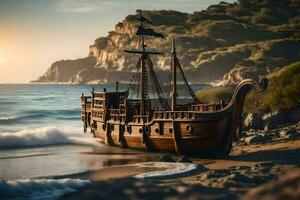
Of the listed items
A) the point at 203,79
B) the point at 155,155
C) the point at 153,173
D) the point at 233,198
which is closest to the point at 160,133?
the point at 155,155

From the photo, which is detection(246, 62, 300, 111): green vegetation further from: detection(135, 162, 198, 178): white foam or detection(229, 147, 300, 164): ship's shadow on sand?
detection(135, 162, 198, 178): white foam

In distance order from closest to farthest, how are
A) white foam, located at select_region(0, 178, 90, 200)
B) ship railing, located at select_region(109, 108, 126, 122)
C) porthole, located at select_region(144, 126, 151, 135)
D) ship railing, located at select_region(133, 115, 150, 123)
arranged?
white foam, located at select_region(0, 178, 90, 200), porthole, located at select_region(144, 126, 151, 135), ship railing, located at select_region(133, 115, 150, 123), ship railing, located at select_region(109, 108, 126, 122)

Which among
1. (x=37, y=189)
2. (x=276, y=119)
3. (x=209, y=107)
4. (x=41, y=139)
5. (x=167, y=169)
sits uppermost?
(x=209, y=107)

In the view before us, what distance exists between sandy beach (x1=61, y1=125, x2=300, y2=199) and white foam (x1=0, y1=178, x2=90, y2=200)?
60cm

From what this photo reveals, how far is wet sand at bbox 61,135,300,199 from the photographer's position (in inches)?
613

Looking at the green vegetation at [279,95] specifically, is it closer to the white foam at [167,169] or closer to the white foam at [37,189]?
the white foam at [167,169]

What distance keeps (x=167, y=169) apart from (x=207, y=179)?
4.04 metres

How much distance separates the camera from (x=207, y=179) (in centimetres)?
1800

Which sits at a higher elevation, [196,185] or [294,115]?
[294,115]

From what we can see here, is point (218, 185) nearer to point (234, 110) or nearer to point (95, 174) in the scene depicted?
point (95, 174)

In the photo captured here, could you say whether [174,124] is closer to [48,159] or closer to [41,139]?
[48,159]

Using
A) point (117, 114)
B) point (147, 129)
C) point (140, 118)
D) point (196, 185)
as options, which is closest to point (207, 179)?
point (196, 185)

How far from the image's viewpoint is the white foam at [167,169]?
65.8 feet

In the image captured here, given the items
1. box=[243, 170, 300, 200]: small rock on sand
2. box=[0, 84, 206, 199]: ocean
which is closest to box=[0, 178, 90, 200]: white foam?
box=[0, 84, 206, 199]: ocean
